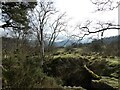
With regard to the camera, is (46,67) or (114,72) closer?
(114,72)

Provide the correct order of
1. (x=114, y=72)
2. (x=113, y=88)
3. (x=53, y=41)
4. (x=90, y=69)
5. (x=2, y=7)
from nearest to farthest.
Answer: (x=2, y=7)
(x=113, y=88)
(x=114, y=72)
(x=90, y=69)
(x=53, y=41)

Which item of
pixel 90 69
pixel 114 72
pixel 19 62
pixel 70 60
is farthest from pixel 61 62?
pixel 19 62

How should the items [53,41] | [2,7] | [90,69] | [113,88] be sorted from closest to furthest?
[2,7], [113,88], [90,69], [53,41]

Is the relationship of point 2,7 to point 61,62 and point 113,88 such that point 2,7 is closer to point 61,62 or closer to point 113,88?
point 113,88

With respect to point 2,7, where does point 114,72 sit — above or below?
below

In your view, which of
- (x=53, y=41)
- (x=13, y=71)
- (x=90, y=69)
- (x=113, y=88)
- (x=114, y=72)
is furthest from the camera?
(x=53, y=41)

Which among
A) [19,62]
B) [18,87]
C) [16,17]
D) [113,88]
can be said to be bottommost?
[113,88]

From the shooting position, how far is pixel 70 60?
77.9 ft

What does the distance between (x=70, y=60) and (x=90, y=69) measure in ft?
6.25

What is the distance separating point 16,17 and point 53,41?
14564 millimetres

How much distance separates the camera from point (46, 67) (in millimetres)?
24172

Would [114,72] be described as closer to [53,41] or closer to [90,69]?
[90,69]

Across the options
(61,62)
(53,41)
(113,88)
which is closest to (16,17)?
(113,88)

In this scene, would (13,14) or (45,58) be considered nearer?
(13,14)
